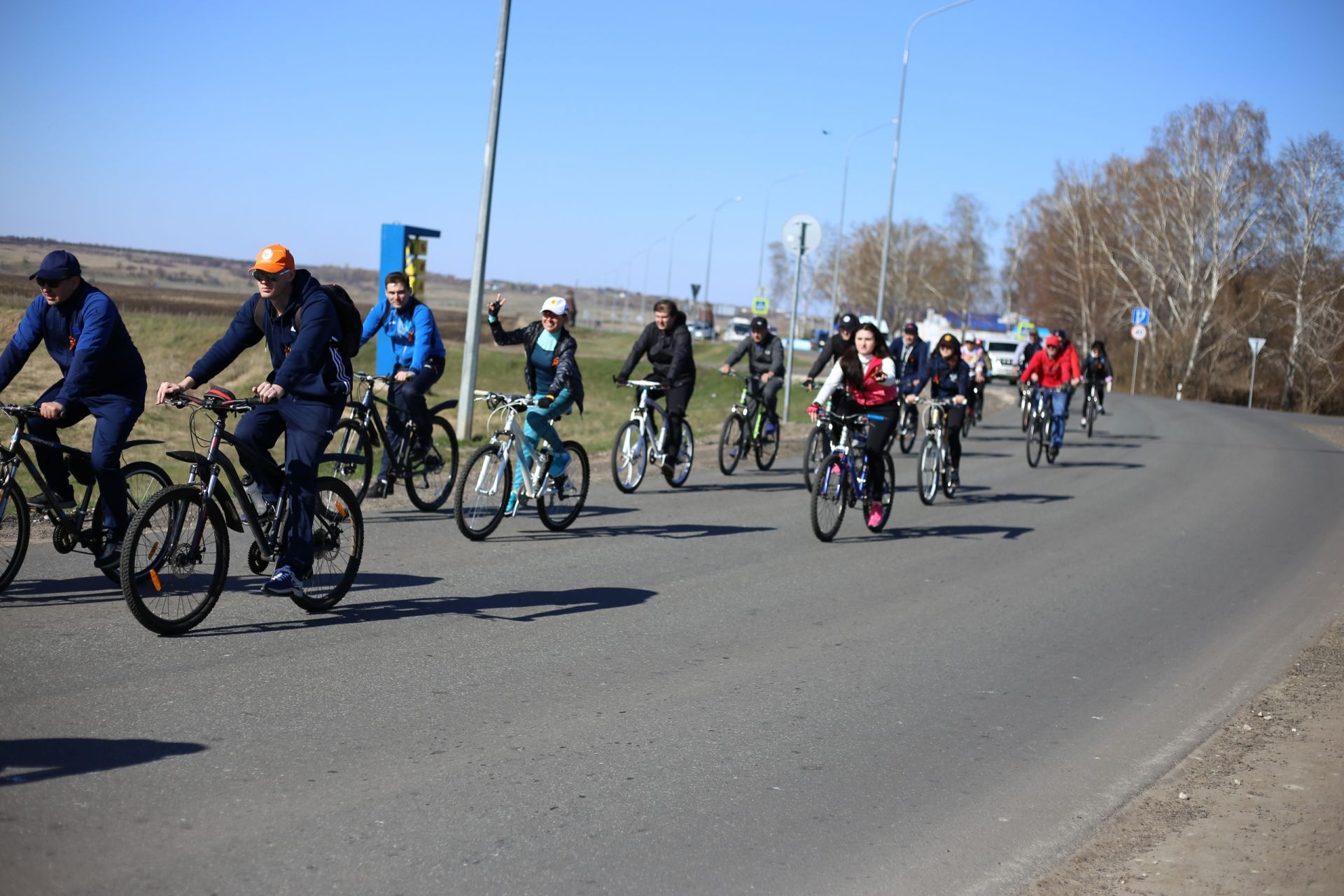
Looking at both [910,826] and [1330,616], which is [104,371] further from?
[1330,616]

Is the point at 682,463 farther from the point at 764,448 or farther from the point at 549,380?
the point at 549,380

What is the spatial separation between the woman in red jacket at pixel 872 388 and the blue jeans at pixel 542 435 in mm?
2451

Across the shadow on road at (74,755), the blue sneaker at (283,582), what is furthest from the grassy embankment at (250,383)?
the shadow on road at (74,755)

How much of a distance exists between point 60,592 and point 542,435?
13.0 feet

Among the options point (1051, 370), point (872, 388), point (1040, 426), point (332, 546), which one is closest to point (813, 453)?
point (872, 388)

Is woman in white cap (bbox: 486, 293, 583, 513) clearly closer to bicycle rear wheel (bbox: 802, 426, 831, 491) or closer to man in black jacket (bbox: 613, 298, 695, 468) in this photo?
man in black jacket (bbox: 613, 298, 695, 468)

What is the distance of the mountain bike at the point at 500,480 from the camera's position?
1004 centimetres

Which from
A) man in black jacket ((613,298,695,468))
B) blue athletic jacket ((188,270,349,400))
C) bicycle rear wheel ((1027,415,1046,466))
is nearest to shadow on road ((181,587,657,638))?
blue athletic jacket ((188,270,349,400))

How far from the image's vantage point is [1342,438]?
33594 millimetres

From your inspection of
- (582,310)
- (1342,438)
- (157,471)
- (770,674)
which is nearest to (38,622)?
(157,471)

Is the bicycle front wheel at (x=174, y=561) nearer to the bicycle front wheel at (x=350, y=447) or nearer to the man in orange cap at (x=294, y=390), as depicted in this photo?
the man in orange cap at (x=294, y=390)

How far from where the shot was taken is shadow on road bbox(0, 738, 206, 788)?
185 inches

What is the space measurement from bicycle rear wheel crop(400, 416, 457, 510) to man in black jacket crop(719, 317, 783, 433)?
5100 millimetres

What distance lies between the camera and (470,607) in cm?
796
